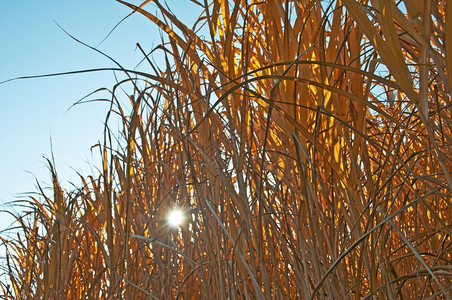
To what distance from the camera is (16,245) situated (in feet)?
6.85

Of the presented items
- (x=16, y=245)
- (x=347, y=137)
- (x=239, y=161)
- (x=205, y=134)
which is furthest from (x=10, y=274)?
(x=347, y=137)

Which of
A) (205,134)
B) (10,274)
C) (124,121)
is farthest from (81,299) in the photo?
(205,134)

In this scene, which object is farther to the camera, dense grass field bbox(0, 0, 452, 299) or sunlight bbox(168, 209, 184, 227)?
sunlight bbox(168, 209, 184, 227)

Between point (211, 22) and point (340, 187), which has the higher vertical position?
point (211, 22)

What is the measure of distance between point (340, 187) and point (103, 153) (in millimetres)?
571

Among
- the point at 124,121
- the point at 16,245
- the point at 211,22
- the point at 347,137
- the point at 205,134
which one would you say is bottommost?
the point at 347,137

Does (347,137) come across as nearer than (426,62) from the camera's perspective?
No

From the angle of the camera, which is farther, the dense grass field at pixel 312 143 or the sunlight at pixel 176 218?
the sunlight at pixel 176 218

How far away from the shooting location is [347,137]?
727mm

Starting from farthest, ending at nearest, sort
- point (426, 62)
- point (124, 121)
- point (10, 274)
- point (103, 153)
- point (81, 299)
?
point (10, 274) < point (81, 299) < point (124, 121) < point (103, 153) < point (426, 62)

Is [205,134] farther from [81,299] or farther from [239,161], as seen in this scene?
[81,299]

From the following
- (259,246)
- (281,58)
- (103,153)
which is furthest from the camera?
(103,153)

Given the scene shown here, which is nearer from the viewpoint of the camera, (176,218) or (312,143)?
(312,143)

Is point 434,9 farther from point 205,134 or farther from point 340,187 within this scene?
point 205,134
